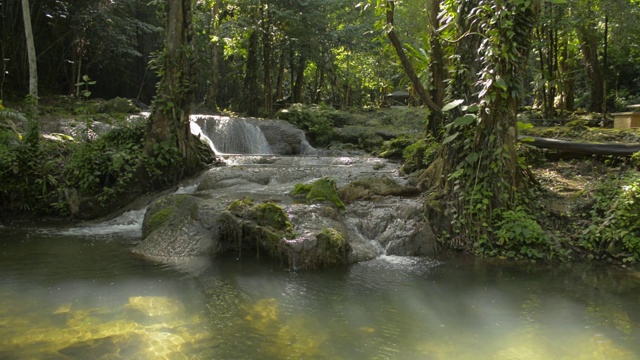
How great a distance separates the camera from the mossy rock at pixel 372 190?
28.4 ft

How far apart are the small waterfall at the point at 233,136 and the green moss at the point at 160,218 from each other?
805cm

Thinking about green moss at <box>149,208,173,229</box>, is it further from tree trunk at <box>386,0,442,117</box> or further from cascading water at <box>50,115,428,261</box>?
tree trunk at <box>386,0,442,117</box>

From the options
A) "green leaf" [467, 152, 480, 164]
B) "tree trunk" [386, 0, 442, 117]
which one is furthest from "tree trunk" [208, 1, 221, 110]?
"green leaf" [467, 152, 480, 164]

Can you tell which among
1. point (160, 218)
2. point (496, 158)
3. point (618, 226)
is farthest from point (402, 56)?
point (160, 218)

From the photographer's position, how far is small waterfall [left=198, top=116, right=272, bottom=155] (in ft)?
52.0

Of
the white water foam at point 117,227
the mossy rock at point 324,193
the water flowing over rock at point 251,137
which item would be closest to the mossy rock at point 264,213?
the mossy rock at point 324,193

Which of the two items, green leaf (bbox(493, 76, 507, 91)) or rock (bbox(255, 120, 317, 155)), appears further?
rock (bbox(255, 120, 317, 155))

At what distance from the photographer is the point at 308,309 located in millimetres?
5008

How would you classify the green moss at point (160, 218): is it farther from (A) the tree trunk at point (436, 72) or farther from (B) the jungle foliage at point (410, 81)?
(A) the tree trunk at point (436, 72)

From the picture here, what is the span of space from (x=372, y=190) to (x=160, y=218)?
3.77 m

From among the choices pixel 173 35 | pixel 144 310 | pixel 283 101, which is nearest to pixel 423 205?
pixel 144 310

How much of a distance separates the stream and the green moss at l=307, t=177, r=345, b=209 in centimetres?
148

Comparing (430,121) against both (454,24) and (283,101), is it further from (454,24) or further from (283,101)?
(283,101)

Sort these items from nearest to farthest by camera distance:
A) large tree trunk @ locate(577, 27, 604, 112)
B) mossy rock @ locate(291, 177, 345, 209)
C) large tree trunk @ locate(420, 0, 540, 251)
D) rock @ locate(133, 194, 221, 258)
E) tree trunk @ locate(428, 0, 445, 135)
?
rock @ locate(133, 194, 221, 258) → large tree trunk @ locate(420, 0, 540, 251) → mossy rock @ locate(291, 177, 345, 209) → tree trunk @ locate(428, 0, 445, 135) → large tree trunk @ locate(577, 27, 604, 112)
